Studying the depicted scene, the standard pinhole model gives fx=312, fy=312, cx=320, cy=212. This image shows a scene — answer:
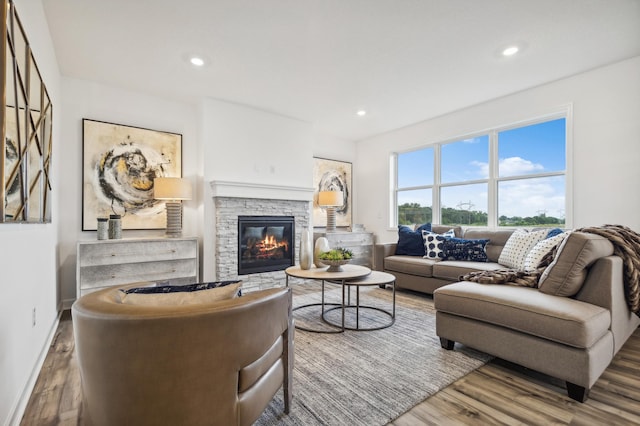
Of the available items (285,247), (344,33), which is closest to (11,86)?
(344,33)

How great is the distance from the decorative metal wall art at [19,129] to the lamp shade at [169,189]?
164 centimetres

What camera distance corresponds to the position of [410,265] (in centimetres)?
385

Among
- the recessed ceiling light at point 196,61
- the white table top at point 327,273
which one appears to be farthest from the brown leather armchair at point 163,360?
the recessed ceiling light at point 196,61

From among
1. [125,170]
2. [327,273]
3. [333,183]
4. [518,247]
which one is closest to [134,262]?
[125,170]

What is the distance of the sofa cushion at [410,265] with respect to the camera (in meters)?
3.68

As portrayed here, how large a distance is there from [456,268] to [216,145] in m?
3.27

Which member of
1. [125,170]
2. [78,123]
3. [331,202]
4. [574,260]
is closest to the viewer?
[574,260]

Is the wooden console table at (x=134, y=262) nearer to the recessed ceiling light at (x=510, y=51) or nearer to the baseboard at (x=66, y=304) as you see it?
the baseboard at (x=66, y=304)

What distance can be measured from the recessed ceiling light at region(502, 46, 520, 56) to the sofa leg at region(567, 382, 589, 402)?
9.02 feet

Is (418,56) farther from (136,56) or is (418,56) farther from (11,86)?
(11,86)

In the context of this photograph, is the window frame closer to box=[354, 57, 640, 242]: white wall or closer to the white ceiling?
box=[354, 57, 640, 242]: white wall

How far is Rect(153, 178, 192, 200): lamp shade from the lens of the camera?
12.2ft

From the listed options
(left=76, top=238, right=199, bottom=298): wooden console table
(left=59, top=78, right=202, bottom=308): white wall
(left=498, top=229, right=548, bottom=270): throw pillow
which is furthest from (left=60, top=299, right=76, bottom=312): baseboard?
(left=498, top=229, right=548, bottom=270): throw pillow

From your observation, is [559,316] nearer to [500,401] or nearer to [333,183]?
[500,401]
